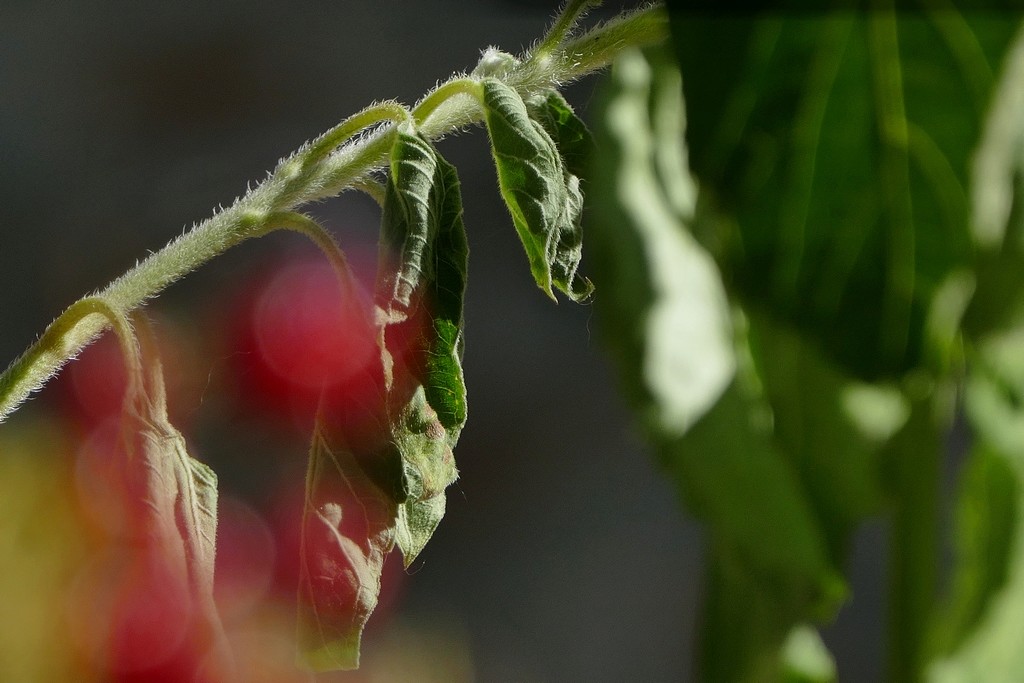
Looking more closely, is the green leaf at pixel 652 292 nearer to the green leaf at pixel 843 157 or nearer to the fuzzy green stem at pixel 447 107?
the green leaf at pixel 843 157

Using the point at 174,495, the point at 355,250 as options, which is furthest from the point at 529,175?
the point at 355,250

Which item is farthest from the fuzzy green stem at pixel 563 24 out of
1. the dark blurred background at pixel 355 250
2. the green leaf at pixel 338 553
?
the dark blurred background at pixel 355 250

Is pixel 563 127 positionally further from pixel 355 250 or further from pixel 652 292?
pixel 355 250

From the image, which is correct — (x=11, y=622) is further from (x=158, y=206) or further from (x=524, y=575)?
(x=524, y=575)

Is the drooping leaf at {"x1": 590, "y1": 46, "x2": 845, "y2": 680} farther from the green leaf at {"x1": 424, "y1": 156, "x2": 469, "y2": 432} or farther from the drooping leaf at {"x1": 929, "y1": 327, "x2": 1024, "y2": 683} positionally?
the green leaf at {"x1": 424, "y1": 156, "x2": 469, "y2": 432}

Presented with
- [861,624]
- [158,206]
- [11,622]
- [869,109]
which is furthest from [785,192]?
[861,624]

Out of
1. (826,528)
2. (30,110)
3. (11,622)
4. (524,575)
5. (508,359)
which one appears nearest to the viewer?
(826,528)
